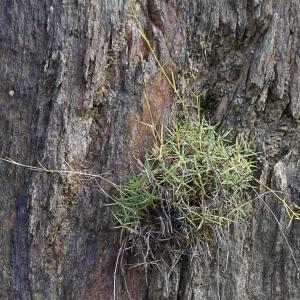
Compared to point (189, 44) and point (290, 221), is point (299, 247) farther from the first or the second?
point (189, 44)

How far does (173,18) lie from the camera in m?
2.06

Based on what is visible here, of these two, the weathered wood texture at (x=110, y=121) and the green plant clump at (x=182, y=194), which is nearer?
the green plant clump at (x=182, y=194)

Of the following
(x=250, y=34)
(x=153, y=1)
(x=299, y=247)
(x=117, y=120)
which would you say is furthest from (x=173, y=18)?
(x=299, y=247)

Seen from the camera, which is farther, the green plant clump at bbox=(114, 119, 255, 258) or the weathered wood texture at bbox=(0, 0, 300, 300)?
the weathered wood texture at bbox=(0, 0, 300, 300)

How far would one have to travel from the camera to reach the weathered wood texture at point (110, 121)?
1981 mm

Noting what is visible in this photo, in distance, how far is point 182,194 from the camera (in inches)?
72.9

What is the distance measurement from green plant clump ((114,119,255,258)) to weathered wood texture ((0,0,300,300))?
11cm

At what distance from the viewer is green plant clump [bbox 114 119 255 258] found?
1857mm

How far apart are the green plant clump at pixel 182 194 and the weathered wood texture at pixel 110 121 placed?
0.11 meters

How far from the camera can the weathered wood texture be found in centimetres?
198

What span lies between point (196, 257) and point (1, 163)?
0.74 metres

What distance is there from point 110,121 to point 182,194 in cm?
Result: 37

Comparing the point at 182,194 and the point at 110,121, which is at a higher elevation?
the point at 110,121

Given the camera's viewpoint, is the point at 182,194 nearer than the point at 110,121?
Yes
